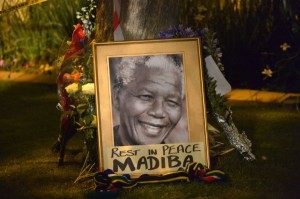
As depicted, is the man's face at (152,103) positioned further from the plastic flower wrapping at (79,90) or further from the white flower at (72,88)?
the white flower at (72,88)

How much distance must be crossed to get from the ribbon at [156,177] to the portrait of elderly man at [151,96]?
0.22 meters

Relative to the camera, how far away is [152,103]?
6.69 m

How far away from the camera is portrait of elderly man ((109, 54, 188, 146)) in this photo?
21.9 ft

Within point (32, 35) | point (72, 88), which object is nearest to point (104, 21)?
point (72, 88)

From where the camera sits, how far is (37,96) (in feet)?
34.6

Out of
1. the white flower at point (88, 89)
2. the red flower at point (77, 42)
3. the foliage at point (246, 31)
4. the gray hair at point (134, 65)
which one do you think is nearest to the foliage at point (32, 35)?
the foliage at point (246, 31)

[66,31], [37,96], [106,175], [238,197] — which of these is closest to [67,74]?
[106,175]

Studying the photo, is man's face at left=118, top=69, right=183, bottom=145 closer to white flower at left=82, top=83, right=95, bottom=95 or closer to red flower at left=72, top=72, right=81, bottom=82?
white flower at left=82, top=83, right=95, bottom=95

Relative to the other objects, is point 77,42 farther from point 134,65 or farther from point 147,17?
point 134,65

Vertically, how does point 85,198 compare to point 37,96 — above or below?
below

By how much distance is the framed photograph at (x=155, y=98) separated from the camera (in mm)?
6648

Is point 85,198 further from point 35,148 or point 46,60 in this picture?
point 46,60

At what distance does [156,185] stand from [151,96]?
61cm

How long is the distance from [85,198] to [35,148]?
5.81ft
